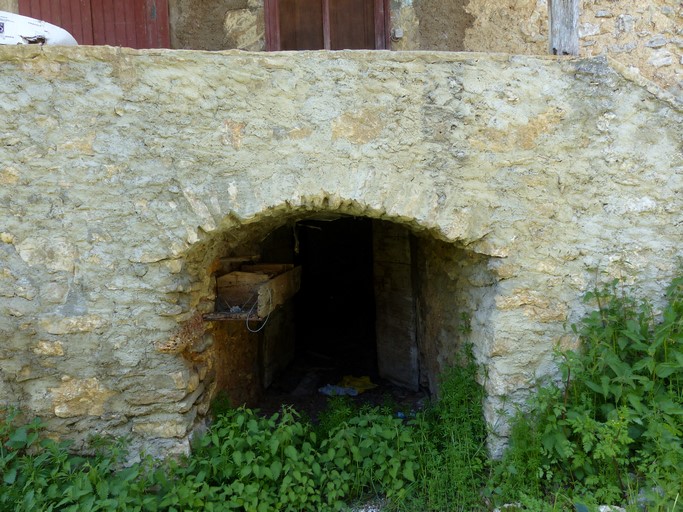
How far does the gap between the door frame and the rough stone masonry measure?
1884 mm

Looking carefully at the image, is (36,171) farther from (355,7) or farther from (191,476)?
(355,7)

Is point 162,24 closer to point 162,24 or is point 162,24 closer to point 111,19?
point 162,24

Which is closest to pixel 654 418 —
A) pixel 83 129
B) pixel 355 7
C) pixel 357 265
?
pixel 83 129

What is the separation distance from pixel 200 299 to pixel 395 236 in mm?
2436

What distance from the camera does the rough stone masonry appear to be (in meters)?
2.85

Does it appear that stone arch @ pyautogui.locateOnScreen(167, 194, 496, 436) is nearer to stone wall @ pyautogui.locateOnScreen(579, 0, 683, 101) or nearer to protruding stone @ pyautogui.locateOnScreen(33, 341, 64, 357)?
protruding stone @ pyautogui.locateOnScreen(33, 341, 64, 357)

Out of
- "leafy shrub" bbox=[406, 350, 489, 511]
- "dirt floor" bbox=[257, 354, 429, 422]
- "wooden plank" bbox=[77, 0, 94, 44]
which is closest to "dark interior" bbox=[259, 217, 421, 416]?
"dirt floor" bbox=[257, 354, 429, 422]

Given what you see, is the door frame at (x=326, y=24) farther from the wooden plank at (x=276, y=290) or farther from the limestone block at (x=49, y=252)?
the limestone block at (x=49, y=252)

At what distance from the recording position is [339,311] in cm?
778

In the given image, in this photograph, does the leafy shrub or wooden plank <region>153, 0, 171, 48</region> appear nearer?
the leafy shrub

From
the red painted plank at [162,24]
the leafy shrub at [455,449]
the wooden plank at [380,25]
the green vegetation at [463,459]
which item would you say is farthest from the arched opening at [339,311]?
the red painted plank at [162,24]

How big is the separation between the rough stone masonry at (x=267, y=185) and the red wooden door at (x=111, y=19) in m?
1.88

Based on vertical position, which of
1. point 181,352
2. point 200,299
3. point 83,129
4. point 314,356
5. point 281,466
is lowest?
point 314,356

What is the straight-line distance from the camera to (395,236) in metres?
5.22
